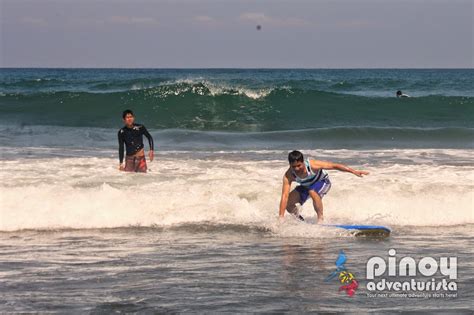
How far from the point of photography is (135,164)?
1337 cm

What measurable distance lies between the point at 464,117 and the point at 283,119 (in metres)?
7.04

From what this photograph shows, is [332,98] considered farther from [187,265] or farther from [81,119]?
[187,265]

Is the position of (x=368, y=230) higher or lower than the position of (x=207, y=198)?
lower

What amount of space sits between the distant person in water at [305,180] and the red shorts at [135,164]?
357 cm

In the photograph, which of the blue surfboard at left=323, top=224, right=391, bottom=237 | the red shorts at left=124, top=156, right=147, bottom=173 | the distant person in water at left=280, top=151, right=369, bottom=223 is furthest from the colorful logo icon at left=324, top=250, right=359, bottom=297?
the red shorts at left=124, top=156, right=147, bottom=173

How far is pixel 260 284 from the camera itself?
24.4ft

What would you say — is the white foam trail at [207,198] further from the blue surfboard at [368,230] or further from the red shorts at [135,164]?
the blue surfboard at [368,230]

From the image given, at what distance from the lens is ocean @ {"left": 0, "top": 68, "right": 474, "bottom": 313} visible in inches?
278

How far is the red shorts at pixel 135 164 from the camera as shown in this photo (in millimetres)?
13312

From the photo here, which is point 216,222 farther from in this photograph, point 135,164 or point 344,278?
point 344,278

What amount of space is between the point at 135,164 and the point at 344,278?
643 centimetres

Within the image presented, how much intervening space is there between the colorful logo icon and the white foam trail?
1.86 m

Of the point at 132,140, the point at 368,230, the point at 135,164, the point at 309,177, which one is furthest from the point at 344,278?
the point at 135,164

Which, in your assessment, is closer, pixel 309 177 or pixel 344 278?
pixel 344 278
